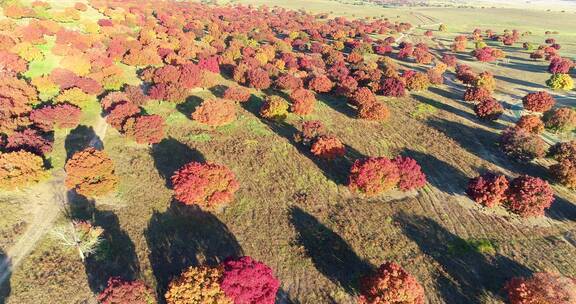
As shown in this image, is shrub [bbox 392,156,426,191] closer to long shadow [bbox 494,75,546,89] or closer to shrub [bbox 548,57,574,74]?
long shadow [bbox 494,75,546,89]

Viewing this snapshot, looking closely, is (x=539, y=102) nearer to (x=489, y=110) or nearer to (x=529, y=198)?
(x=489, y=110)

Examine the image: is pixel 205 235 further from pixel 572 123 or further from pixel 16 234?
pixel 572 123

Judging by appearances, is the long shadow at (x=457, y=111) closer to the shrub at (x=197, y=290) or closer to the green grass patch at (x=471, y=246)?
the green grass patch at (x=471, y=246)

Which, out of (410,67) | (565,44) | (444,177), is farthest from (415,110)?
(565,44)

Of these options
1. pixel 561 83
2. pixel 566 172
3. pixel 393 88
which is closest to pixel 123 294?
pixel 566 172

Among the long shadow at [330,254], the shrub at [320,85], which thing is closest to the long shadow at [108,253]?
the long shadow at [330,254]
